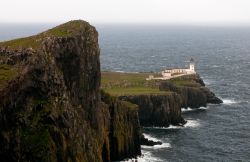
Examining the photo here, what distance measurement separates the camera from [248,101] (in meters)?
177

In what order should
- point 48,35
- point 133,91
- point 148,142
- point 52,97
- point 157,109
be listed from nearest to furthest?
point 52,97 → point 48,35 → point 148,142 → point 157,109 → point 133,91

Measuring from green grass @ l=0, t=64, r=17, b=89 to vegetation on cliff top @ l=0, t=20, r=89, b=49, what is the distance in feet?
17.6

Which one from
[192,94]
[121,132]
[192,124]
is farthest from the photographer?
[192,94]

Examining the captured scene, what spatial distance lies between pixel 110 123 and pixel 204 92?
6798cm

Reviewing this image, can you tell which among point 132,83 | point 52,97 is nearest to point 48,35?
point 52,97

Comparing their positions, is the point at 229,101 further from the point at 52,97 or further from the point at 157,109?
the point at 52,97

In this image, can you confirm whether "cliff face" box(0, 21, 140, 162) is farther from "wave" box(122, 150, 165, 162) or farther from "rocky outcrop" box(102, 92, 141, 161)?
"wave" box(122, 150, 165, 162)

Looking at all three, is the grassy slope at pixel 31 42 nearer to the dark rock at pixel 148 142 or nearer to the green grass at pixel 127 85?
the dark rock at pixel 148 142

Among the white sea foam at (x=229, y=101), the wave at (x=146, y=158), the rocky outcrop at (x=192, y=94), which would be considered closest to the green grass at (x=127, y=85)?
the rocky outcrop at (x=192, y=94)

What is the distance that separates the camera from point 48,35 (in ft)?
311

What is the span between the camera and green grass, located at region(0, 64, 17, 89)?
81.9 meters

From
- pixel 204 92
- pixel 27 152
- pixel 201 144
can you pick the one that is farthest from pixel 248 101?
pixel 27 152

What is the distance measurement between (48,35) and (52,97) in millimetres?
13817

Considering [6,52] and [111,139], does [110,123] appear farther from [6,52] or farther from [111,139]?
[6,52]
